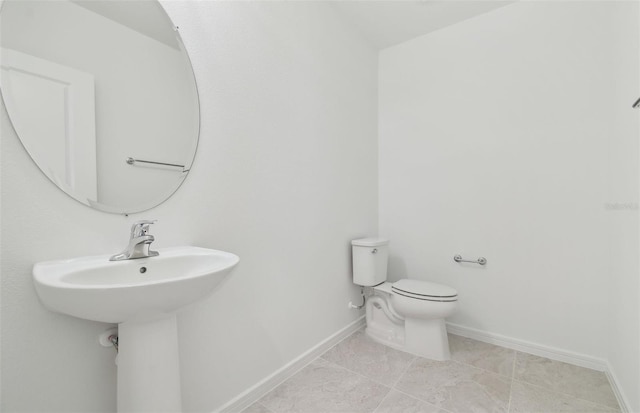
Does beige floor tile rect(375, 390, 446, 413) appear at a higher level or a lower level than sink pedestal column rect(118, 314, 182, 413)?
lower

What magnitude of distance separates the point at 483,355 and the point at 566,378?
0.41 m

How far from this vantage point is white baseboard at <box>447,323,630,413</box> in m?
1.52

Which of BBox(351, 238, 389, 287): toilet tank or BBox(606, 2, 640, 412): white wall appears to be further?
BBox(351, 238, 389, 287): toilet tank

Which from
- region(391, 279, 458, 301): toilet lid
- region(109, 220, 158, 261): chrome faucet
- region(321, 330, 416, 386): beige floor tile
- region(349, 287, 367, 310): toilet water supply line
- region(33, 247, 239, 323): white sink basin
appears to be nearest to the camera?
region(33, 247, 239, 323): white sink basin

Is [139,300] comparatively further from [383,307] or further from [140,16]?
[383,307]

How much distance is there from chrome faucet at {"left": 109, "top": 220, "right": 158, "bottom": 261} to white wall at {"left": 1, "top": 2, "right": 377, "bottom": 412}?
9cm

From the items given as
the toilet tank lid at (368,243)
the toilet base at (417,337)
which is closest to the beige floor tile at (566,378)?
the toilet base at (417,337)

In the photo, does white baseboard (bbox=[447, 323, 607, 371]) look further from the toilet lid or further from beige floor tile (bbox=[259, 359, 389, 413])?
beige floor tile (bbox=[259, 359, 389, 413])

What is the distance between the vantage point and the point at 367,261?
6.84ft

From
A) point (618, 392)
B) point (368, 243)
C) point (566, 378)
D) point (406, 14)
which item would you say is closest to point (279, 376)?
point (368, 243)

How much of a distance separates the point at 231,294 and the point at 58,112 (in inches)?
36.5

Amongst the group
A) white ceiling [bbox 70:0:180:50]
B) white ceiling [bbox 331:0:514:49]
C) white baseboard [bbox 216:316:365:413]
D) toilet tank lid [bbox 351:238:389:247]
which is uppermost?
white ceiling [bbox 331:0:514:49]

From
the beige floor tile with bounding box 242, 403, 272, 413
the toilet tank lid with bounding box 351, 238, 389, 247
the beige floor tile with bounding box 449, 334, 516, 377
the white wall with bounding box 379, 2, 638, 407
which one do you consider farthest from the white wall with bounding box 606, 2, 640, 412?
the beige floor tile with bounding box 242, 403, 272, 413

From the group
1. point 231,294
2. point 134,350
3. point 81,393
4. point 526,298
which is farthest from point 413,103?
point 81,393
